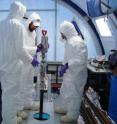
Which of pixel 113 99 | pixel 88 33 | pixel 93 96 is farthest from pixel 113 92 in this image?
pixel 88 33

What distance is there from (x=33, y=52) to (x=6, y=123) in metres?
1.09

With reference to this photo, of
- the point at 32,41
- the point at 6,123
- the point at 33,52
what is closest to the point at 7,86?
the point at 6,123

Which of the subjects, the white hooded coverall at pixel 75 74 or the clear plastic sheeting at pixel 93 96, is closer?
the white hooded coverall at pixel 75 74

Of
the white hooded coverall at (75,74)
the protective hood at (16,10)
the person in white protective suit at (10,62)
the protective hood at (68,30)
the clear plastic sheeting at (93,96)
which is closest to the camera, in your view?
the person in white protective suit at (10,62)

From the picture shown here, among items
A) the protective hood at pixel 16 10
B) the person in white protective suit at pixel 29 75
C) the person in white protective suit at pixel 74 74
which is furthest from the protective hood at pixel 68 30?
the protective hood at pixel 16 10

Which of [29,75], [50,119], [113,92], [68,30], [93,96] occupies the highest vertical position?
[68,30]

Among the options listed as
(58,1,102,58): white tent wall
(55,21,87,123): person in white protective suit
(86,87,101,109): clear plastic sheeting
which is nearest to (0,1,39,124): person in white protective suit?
(55,21,87,123): person in white protective suit

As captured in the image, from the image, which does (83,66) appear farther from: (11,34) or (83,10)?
(83,10)

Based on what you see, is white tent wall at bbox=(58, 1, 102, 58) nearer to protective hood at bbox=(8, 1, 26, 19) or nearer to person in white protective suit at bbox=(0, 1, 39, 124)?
protective hood at bbox=(8, 1, 26, 19)

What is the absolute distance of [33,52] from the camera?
3.68 metres

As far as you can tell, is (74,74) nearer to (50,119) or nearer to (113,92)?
(113,92)

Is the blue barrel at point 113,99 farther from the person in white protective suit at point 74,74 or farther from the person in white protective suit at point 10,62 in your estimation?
the person in white protective suit at point 10,62

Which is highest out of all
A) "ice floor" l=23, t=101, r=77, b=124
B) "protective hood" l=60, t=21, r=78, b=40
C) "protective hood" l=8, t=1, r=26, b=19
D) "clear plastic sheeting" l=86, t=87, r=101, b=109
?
"protective hood" l=8, t=1, r=26, b=19

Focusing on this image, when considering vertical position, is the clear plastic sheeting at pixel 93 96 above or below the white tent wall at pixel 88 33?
below
